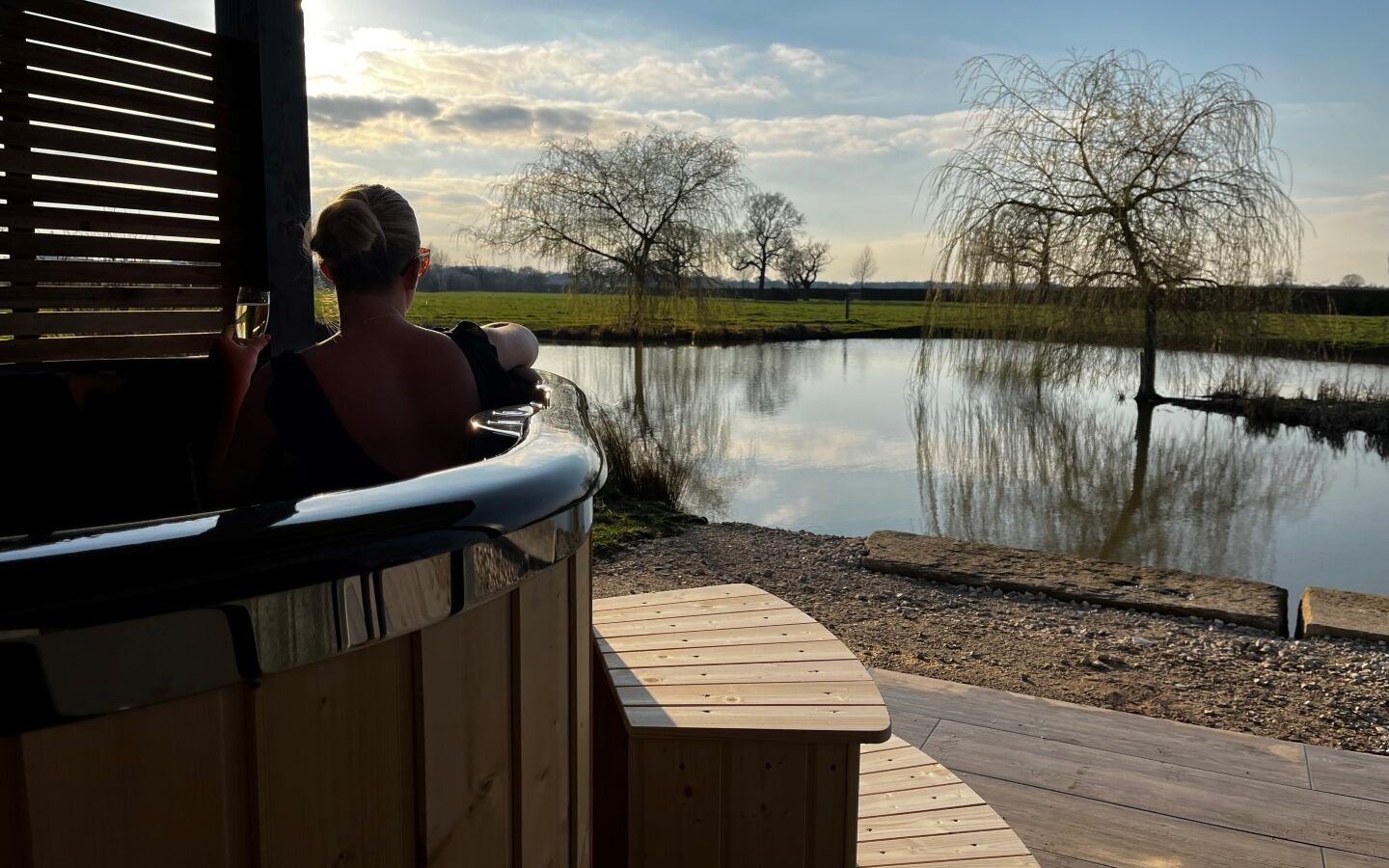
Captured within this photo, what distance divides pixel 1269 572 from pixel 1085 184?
716 centimetres

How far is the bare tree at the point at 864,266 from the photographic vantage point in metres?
53.6

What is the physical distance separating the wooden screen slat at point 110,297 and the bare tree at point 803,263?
123 feet

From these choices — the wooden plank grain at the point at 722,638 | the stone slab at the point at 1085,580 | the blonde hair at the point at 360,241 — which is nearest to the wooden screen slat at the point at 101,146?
the blonde hair at the point at 360,241

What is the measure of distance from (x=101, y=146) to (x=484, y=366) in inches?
109

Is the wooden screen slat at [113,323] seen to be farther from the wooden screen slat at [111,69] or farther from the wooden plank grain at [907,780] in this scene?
the wooden plank grain at [907,780]

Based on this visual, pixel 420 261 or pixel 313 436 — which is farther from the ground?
pixel 420 261

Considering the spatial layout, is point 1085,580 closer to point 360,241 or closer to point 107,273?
point 360,241

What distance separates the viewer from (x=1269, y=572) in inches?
251

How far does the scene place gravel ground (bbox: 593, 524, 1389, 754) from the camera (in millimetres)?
3381

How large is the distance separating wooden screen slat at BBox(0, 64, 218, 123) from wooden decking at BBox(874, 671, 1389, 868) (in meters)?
3.50

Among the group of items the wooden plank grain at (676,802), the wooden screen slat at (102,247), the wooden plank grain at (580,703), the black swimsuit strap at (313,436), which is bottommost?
the wooden plank grain at (676,802)

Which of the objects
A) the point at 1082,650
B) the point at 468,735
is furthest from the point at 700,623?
the point at 1082,650

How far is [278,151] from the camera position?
3.91 metres

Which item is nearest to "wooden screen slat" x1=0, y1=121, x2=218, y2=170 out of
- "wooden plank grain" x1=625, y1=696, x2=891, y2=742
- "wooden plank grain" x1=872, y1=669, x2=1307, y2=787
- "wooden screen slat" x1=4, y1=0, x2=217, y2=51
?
"wooden screen slat" x1=4, y1=0, x2=217, y2=51
